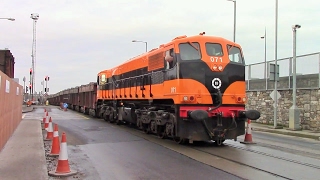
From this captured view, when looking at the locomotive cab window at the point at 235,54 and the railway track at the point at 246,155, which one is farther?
the locomotive cab window at the point at 235,54

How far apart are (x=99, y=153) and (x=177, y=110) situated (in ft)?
9.46

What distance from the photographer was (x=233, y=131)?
Answer: 12.1m

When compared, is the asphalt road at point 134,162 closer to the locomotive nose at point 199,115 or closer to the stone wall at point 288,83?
the locomotive nose at point 199,115

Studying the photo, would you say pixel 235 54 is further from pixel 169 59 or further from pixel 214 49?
pixel 169 59

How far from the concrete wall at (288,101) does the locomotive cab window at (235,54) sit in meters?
9.59

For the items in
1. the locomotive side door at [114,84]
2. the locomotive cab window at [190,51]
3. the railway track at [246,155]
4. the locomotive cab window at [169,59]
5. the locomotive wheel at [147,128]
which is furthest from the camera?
the locomotive side door at [114,84]

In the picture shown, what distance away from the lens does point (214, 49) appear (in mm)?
12500

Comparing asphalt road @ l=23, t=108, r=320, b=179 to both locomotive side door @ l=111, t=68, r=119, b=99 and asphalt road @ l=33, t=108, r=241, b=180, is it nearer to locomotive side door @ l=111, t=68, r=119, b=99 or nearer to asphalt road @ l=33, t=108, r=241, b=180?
asphalt road @ l=33, t=108, r=241, b=180

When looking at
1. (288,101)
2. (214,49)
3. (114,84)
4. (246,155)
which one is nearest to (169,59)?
(214,49)

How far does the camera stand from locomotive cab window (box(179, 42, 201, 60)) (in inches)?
477

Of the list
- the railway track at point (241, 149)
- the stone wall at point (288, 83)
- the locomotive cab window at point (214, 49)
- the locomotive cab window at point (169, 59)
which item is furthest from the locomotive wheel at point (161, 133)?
the stone wall at point (288, 83)

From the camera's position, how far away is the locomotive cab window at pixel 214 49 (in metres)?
12.4

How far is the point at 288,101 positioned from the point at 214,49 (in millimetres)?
12605

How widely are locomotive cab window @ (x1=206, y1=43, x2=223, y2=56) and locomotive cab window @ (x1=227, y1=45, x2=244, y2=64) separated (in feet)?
1.44
